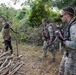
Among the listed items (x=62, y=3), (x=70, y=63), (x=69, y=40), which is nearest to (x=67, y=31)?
(x=69, y=40)

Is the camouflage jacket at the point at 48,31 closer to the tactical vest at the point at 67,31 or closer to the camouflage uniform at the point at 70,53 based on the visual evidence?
the camouflage uniform at the point at 70,53

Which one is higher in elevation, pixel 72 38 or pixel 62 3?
pixel 62 3

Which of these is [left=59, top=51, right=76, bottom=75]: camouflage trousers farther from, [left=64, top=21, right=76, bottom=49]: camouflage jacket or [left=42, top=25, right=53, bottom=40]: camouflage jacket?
[left=42, top=25, right=53, bottom=40]: camouflage jacket

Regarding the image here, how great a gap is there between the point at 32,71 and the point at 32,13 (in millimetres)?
6211

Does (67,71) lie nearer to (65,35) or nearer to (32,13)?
(65,35)

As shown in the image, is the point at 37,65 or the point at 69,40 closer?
the point at 69,40

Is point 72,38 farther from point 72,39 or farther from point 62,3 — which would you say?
point 62,3

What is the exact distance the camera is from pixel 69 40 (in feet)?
11.3

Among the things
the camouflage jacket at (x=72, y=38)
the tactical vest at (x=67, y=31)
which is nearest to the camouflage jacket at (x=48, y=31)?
the tactical vest at (x=67, y=31)

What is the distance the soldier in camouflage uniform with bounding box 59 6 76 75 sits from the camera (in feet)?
10.9

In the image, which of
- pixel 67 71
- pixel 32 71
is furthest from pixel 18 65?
pixel 67 71

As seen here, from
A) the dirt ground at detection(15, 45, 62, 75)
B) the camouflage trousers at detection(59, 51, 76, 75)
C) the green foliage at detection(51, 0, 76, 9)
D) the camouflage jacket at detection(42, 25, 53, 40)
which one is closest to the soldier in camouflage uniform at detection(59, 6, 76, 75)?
the camouflage trousers at detection(59, 51, 76, 75)

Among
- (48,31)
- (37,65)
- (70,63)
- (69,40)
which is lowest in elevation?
(37,65)

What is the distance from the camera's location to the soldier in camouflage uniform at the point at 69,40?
333 centimetres
